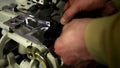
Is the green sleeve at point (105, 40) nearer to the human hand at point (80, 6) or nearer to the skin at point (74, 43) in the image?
the skin at point (74, 43)

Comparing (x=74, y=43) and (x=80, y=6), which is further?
(x=80, y=6)

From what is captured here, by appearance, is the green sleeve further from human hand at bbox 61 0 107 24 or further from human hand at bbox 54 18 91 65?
human hand at bbox 61 0 107 24

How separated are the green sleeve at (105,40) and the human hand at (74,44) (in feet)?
0.06

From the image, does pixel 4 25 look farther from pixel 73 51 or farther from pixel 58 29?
pixel 73 51

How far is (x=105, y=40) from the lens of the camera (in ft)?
1.69

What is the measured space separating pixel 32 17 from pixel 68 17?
0.23 meters

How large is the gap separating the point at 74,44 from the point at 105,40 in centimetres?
10

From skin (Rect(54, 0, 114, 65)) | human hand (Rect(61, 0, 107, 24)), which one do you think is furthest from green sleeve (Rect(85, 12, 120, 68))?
human hand (Rect(61, 0, 107, 24))

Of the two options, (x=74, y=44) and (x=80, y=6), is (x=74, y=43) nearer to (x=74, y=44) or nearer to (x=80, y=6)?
(x=74, y=44)

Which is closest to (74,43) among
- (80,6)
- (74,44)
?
(74,44)

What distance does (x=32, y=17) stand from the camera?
35.4 inches

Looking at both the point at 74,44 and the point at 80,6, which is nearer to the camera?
the point at 74,44

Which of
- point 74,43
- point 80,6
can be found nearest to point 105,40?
point 74,43

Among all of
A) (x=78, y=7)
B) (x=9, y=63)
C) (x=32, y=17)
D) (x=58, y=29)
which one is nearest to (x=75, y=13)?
(x=78, y=7)
